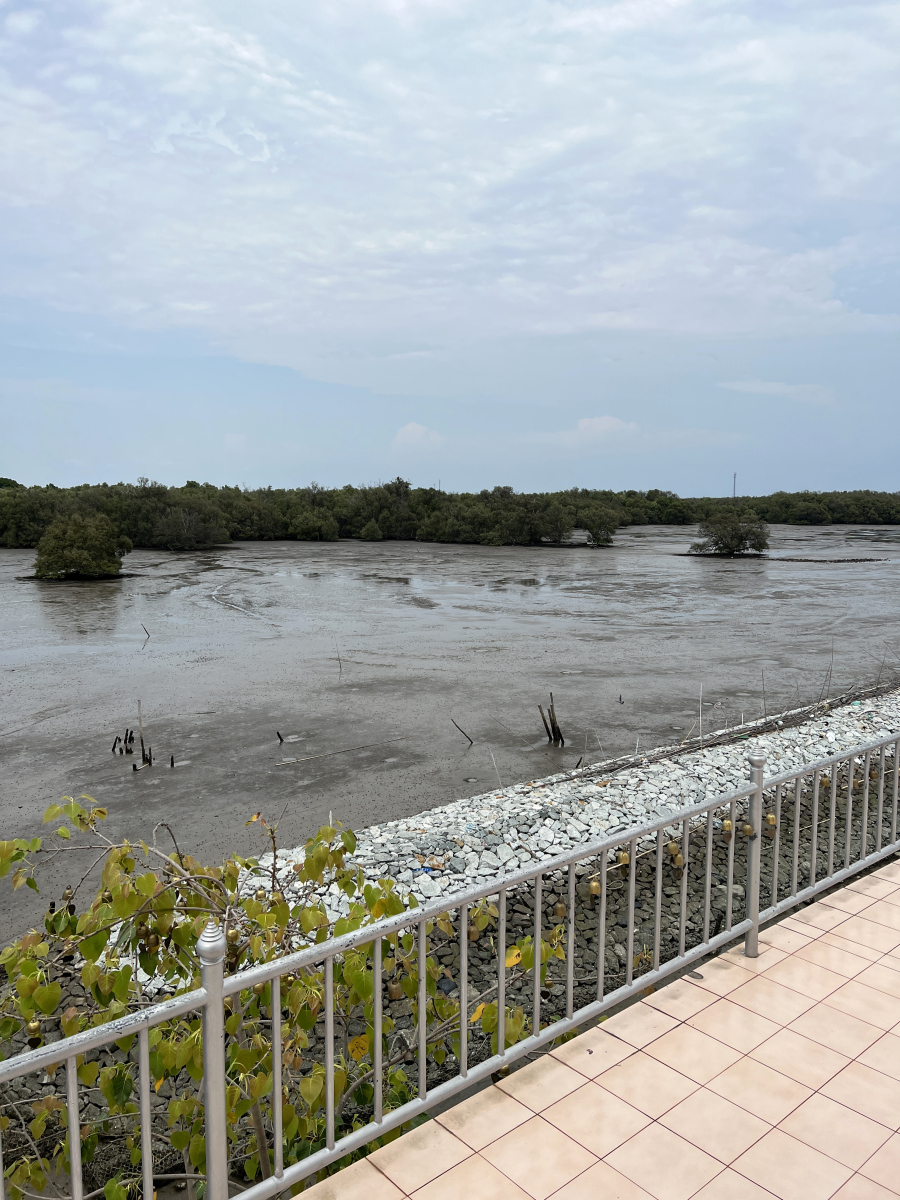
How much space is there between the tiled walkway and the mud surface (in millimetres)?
4216

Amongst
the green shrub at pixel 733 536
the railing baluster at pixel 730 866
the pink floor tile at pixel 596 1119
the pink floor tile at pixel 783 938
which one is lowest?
the pink floor tile at pixel 783 938

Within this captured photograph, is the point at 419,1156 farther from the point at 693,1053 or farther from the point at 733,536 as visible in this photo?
the point at 733,536

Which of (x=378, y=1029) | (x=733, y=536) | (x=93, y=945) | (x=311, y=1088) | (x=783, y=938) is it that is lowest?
(x=783, y=938)

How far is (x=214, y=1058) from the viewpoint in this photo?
2.07 m

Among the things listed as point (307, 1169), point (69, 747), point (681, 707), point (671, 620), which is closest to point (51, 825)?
point (69, 747)

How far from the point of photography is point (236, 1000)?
276 centimetres

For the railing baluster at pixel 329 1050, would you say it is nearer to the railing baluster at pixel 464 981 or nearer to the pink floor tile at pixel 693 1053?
the railing baluster at pixel 464 981

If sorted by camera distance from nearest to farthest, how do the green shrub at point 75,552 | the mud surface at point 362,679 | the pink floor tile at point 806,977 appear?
the pink floor tile at point 806,977
the mud surface at point 362,679
the green shrub at point 75,552

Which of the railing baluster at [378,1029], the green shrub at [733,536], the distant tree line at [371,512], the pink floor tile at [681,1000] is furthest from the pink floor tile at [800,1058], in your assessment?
the green shrub at [733,536]

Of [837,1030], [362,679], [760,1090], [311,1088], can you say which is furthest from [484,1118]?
[362,679]

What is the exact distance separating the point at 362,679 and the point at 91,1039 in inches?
464

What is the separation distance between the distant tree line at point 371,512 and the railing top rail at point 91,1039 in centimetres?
3830

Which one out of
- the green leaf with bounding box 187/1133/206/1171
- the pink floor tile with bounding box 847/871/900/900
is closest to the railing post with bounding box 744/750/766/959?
the pink floor tile with bounding box 847/871/900/900

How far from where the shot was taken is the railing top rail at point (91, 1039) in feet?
5.64
